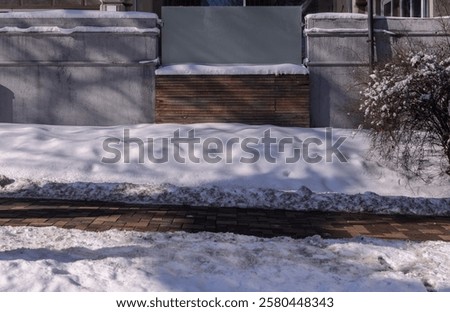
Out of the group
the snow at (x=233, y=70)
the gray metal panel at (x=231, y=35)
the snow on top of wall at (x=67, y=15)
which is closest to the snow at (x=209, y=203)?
the snow at (x=233, y=70)

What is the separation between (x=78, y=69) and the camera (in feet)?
35.5

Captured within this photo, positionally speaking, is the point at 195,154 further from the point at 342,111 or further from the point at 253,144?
the point at 342,111

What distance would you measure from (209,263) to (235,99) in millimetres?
6926

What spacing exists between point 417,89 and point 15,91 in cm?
749

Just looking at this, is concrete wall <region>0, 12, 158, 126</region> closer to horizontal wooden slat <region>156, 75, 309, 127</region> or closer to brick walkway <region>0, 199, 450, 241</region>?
horizontal wooden slat <region>156, 75, 309, 127</region>

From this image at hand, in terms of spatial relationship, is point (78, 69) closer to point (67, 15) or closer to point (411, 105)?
point (67, 15)

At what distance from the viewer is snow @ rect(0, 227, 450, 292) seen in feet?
11.4

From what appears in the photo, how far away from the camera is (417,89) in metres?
7.18

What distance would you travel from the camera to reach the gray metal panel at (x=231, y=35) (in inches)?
441

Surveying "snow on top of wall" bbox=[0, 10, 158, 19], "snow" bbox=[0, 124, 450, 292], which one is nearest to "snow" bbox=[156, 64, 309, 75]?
"snow" bbox=[0, 124, 450, 292]

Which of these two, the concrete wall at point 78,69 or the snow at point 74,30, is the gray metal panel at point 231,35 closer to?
the concrete wall at point 78,69

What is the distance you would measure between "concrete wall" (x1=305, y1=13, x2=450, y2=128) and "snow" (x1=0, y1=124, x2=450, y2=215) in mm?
839

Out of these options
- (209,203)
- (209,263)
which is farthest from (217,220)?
(209,263)

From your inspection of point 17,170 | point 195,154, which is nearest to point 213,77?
point 195,154
